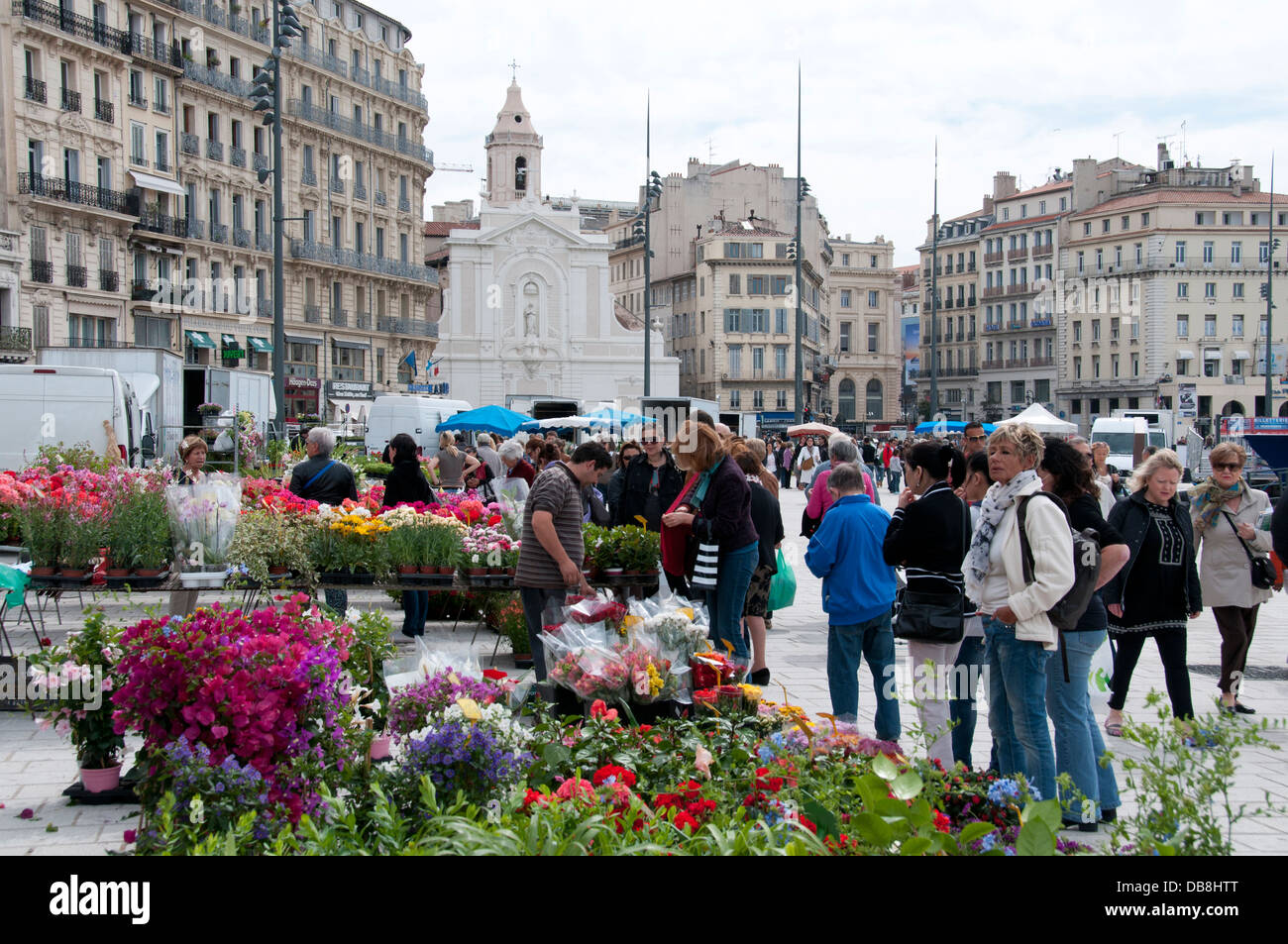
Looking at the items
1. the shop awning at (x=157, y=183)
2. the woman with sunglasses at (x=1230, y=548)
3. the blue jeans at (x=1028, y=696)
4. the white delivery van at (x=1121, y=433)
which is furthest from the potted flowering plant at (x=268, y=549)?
the shop awning at (x=157, y=183)

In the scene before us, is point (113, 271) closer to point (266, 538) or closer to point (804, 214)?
point (266, 538)

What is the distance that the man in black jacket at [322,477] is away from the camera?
10.7 m

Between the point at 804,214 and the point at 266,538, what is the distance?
292 ft

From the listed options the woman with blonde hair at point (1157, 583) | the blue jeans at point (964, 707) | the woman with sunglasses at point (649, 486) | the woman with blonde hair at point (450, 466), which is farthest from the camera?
the woman with blonde hair at point (450, 466)

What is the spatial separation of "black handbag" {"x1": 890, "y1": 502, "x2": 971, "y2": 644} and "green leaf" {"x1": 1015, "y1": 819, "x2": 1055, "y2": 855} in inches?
124

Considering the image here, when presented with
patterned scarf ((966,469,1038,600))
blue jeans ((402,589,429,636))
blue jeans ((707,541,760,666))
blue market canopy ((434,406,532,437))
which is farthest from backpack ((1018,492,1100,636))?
blue market canopy ((434,406,532,437))

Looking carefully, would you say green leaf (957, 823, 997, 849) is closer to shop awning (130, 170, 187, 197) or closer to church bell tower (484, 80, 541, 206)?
shop awning (130, 170, 187, 197)

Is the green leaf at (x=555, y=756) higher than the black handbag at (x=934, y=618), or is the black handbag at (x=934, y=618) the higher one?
the black handbag at (x=934, y=618)

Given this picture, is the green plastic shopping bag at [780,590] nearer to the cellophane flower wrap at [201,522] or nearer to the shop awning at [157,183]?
the cellophane flower wrap at [201,522]

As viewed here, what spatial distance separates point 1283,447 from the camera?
28656 millimetres

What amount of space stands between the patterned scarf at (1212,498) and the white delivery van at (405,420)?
2637 centimetres


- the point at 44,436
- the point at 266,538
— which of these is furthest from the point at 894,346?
the point at 266,538

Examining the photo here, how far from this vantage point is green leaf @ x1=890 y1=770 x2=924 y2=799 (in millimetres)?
3656

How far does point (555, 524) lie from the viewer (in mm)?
7547
